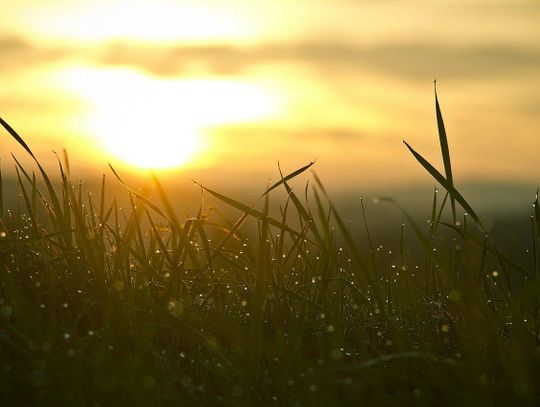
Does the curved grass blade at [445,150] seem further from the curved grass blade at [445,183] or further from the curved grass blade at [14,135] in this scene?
the curved grass blade at [14,135]

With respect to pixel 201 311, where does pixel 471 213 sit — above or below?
above

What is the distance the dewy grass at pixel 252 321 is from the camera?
1.74 m

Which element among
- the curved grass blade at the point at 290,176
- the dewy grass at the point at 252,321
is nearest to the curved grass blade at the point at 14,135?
the dewy grass at the point at 252,321

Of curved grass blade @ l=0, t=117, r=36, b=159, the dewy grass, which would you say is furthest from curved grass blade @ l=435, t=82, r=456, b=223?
curved grass blade @ l=0, t=117, r=36, b=159

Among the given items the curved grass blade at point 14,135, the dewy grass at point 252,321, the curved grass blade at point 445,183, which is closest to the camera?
the dewy grass at point 252,321

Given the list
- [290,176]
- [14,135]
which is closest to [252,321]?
[290,176]

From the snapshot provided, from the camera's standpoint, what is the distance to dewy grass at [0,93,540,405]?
5.70 ft

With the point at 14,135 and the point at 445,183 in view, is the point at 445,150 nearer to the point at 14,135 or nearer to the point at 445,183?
the point at 445,183

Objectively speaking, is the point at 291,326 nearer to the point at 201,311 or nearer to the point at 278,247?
the point at 201,311

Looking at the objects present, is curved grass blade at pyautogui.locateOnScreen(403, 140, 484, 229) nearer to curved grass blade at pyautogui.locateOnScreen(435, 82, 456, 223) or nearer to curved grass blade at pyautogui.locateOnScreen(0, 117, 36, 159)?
curved grass blade at pyautogui.locateOnScreen(435, 82, 456, 223)

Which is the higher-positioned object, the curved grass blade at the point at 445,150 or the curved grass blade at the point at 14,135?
the curved grass blade at the point at 14,135

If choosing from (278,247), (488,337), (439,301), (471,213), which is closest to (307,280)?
(278,247)

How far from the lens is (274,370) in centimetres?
188

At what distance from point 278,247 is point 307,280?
0.14 m
